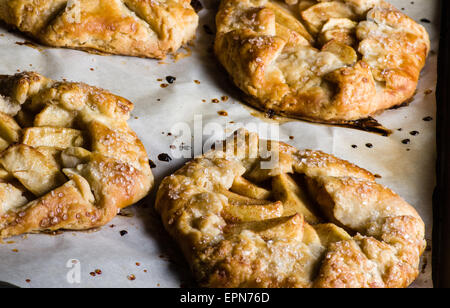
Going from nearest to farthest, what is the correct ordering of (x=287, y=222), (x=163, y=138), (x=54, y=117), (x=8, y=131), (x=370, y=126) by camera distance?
(x=287, y=222) → (x=8, y=131) → (x=54, y=117) → (x=163, y=138) → (x=370, y=126)

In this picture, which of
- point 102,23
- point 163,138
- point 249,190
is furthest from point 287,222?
point 102,23

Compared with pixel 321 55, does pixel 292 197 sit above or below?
below

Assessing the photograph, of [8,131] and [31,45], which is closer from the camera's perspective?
[8,131]

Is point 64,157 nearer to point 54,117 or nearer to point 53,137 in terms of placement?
point 53,137

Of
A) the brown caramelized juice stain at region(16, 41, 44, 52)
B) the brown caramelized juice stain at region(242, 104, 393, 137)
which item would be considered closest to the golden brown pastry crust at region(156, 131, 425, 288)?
the brown caramelized juice stain at region(242, 104, 393, 137)

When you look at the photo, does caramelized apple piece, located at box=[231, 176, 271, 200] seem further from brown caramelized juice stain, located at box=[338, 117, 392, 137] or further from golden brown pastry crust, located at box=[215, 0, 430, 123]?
brown caramelized juice stain, located at box=[338, 117, 392, 137]

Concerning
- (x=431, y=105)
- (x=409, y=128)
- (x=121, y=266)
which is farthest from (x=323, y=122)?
(x=121, y=266)
